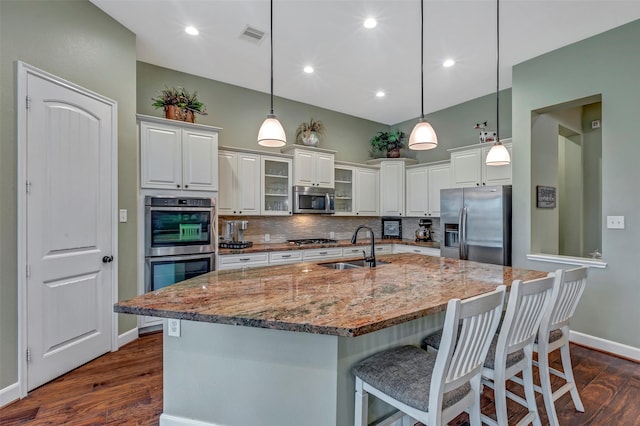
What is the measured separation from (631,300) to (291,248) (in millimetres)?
3586

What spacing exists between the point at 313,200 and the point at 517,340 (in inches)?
132

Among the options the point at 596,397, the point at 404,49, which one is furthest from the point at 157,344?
the point at 404,49

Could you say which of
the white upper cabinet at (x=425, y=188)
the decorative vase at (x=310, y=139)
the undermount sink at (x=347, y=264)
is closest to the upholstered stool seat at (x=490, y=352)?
the undermount sink at (x=347, y=264)

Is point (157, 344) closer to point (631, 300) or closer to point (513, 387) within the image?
point (513, 387)

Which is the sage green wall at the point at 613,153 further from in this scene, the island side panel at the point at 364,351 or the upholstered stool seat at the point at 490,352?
the island side panel at the point at 364,351

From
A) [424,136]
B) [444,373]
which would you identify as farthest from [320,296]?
[424,136]

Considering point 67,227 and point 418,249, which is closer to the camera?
point 67,227

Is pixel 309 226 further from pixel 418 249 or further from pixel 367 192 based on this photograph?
pixel 418 249

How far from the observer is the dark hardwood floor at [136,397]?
199 cm

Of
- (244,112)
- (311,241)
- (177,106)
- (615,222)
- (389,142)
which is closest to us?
(615,222)

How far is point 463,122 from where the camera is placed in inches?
194

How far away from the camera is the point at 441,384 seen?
119 centimetres

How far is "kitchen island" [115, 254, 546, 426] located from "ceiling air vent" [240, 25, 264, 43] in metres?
2.46

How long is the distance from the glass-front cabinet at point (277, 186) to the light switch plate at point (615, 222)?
11.9ft
